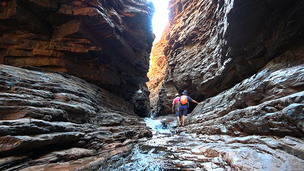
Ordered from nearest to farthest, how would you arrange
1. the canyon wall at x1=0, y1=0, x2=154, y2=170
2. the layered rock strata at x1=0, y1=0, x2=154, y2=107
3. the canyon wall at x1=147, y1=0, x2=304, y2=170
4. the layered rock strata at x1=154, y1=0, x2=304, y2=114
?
the canyon wall at x1=147, y1=0, x2=304, y2=170 < the canyon wall at x1=0, y1=0, x2=154, y2=170 < the layered rock strata at x1=154, y1=0, x2=304, y2=114 < the layered rock strata at x1=0, y1=0, x2=154, y2=107

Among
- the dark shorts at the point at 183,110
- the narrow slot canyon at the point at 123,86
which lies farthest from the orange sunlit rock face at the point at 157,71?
the dark shorts at the point at 183,110

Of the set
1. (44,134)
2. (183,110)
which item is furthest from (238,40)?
(44,134)

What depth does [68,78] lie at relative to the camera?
7957 mm

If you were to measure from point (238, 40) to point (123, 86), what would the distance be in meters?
11.9

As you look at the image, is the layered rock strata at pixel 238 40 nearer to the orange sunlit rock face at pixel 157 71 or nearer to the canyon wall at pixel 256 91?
the canyon wall at pixel 256 91

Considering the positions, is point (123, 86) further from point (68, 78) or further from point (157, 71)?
point (157, 71)

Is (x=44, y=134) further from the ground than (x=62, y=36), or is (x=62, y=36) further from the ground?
(x=62, y=36)

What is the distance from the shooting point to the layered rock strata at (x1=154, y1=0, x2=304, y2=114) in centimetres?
489

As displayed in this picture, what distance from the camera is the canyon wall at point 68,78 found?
2.83 metres

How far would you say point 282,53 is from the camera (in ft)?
16.8

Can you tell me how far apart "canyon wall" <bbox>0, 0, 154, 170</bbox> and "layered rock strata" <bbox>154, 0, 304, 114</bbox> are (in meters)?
6.42

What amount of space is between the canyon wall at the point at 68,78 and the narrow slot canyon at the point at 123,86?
4 centimetres

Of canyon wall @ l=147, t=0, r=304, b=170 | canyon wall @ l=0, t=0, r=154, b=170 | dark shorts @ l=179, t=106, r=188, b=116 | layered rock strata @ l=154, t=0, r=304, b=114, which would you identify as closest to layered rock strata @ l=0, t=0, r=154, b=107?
canyon wall @ l=0, t=0, r=154, b=170

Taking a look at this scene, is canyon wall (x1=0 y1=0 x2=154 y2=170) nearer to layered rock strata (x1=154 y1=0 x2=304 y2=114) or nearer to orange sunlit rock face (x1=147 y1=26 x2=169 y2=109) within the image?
layered rock strata (x1=154 y1=0 x2=304 y2=114)
